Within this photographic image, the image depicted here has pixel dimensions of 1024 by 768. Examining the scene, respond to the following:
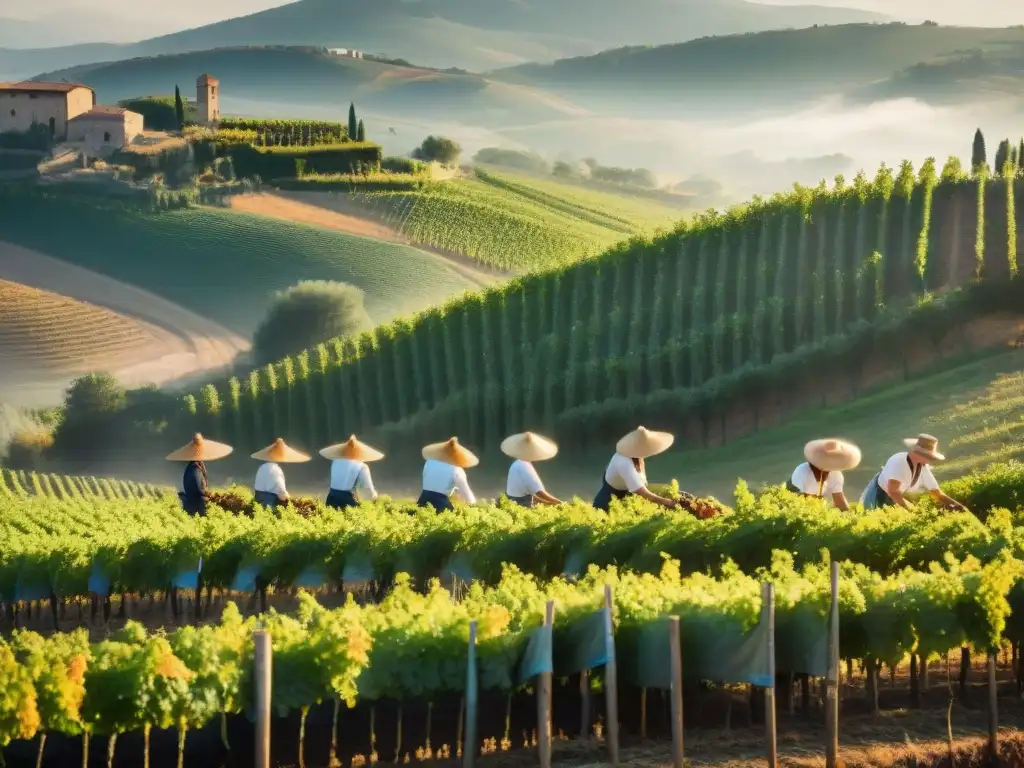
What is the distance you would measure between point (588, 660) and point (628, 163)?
31.2 m

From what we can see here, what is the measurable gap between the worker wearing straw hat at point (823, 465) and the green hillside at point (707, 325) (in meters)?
13.9

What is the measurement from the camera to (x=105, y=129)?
3662 cm

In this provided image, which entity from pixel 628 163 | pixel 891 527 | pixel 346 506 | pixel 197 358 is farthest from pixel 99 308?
pixel 891 527

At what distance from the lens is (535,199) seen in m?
40.2

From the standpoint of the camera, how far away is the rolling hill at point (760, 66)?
125 feet

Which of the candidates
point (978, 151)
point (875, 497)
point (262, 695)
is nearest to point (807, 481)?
point (875, 497)

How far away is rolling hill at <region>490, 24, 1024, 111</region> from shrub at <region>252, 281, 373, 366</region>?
864 centimetres

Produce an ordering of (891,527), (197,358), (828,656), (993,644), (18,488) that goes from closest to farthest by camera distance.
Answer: (828,656)
(993,644)
(891,527)
(18,488)
(197,358)

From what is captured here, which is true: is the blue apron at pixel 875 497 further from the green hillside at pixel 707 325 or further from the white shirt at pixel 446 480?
the green hillside at pixel 707 325

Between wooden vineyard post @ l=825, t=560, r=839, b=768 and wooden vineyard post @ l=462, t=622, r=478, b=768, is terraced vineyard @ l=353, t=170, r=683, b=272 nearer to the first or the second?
wooden vineyard post @ l=825, t=560, r=839, b=768

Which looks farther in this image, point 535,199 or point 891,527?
point 535,199

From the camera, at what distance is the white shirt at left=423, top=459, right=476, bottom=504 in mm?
14336

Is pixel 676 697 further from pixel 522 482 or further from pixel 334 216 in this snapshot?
pixel 334 216

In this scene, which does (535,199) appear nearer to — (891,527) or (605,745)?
(891,527)
